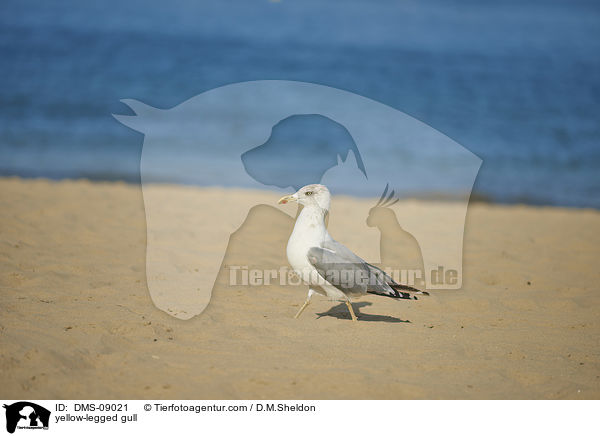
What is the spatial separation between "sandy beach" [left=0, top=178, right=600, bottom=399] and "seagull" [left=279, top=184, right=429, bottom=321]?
33 cm

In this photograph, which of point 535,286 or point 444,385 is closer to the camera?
point 444,385

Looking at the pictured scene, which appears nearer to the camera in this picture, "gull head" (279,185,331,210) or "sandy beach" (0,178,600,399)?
"sandy beach" (0,178,600,399)

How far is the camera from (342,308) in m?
5.70

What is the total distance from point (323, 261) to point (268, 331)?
70cm

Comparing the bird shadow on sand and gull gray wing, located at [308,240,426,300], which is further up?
gull gray wing, located at [308,240,426,300]

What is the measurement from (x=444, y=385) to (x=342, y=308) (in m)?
1.82

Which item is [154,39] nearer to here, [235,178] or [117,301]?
[235,178]
